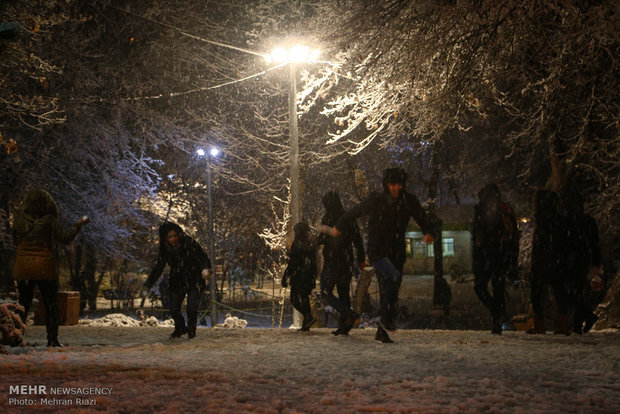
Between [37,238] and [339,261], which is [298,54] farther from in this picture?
[37,238]

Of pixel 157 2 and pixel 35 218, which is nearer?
pixel 35 218

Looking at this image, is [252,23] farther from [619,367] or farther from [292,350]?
[619,367]

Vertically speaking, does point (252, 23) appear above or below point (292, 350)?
above

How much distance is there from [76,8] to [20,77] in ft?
9.15

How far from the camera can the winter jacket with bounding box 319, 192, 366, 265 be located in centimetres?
1005

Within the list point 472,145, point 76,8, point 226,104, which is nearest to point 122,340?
point 76,8

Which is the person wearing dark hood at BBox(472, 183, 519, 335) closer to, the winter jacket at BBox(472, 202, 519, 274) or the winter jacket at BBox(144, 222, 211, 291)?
the winter jacket at BBox(472, 202, 519, 274)

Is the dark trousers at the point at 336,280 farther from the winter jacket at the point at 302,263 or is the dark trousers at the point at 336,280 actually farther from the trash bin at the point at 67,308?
the trash bin at the point at 67,308

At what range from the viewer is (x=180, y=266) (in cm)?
1049

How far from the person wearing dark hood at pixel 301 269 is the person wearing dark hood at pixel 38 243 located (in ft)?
12.2

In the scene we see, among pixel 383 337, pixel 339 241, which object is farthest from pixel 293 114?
pixel 383 337

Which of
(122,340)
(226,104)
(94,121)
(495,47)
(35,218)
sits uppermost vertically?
(226,104)

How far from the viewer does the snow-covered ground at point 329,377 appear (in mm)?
4504

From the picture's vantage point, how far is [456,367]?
629 cm
